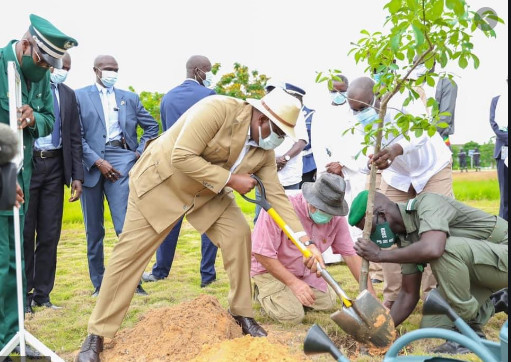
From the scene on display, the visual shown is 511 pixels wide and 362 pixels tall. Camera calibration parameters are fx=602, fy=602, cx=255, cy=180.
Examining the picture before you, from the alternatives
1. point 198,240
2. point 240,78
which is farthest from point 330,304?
point 240,78

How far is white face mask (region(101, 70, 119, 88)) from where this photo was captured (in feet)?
19.1

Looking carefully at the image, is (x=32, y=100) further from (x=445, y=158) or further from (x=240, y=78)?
(x=240, y=78)

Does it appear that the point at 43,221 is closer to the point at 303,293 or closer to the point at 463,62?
the point at 303,293

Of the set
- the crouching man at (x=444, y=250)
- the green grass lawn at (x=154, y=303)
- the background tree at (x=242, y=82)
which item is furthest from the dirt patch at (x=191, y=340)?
the background tree at (x=242, y=82)

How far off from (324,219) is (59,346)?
2106 mm

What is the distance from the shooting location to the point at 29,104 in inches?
156

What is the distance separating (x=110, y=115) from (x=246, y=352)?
301 centimetres

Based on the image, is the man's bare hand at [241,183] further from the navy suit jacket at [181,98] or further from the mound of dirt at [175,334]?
the navy suit jacket at [181,98]

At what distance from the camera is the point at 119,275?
387 cm

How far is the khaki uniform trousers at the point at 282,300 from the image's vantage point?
4.55 m

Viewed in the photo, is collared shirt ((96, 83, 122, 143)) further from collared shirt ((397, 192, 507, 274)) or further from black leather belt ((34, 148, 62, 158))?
collared shirt ((397, 192, 507, 274))

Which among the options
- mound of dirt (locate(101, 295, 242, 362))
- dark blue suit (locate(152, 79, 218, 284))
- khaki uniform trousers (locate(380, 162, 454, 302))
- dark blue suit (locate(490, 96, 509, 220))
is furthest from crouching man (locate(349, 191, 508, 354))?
dark blue suit (locate(490, 96, 509, 220))

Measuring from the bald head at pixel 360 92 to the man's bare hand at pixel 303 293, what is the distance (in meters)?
1.40

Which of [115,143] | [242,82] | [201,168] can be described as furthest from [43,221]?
[242,82]
